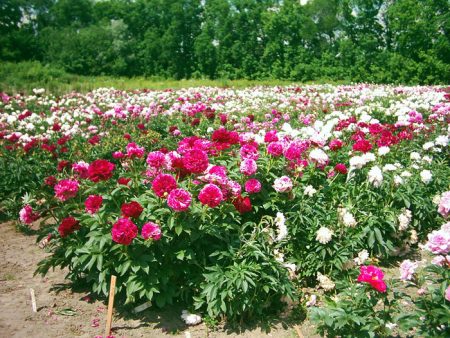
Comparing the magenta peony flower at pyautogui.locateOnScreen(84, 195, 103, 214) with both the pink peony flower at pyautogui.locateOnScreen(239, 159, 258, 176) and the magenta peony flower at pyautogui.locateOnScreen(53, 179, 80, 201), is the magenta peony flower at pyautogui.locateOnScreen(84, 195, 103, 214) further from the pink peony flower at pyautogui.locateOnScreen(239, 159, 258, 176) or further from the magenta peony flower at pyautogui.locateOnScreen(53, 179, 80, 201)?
the pink peony flower at pyautogui.locateOnScreen(239, 159, 258, 176)

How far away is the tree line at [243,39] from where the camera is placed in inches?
1469

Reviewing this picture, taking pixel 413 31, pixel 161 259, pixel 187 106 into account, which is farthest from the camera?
pixel 413 31

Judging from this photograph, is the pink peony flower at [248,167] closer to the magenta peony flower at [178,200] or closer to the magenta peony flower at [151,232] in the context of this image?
the magenta peony flower at [178,200]

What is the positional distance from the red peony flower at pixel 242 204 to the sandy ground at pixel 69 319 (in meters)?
1.04

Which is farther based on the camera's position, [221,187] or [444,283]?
[221,187]

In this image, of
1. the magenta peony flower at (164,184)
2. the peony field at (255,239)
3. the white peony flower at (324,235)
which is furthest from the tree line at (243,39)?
the magenta peony flower at (164,184)

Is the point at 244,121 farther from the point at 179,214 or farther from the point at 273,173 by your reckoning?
the point at 179,214

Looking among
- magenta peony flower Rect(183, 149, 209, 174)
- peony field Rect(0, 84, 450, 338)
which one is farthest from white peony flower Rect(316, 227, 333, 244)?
magenta peony flower Rect(183, 149, 209, 174)

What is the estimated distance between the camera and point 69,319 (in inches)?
144

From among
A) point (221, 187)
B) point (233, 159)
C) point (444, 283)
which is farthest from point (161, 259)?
point (444, 283)

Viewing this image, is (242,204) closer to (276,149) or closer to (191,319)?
(276,149)

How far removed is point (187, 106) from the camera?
31.0ft

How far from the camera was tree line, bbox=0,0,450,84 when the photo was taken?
3731 centimetres

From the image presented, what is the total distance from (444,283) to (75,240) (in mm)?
3023
